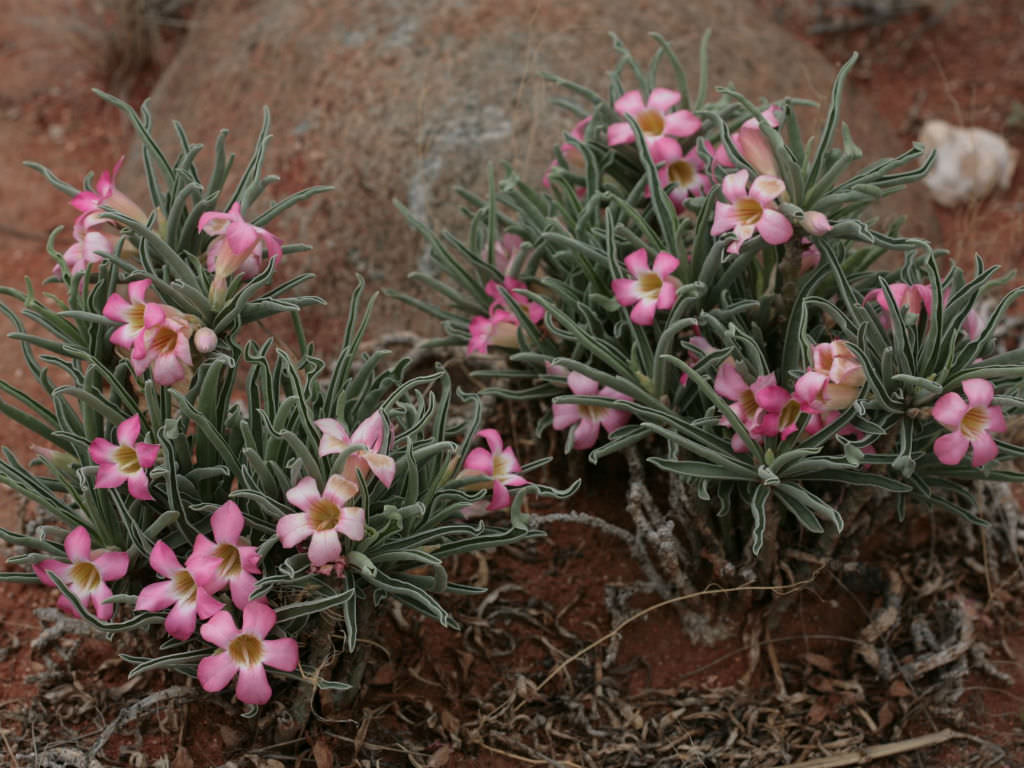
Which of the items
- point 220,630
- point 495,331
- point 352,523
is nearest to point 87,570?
point 220,630

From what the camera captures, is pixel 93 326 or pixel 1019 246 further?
pixel 1019 246

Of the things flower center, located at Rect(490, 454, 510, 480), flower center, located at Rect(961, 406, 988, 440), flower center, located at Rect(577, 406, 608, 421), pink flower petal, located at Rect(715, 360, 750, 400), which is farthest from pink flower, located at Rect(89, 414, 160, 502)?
flower center, located at Rect(961, 406, 988, 440)

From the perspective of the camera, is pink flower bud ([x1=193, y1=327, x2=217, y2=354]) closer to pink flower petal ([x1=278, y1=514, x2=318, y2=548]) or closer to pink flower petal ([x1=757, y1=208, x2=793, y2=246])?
pink flower petal ([x1=278, y1=514, x2=318, y2=548])

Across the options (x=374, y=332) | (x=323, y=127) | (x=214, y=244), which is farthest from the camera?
(x=323, y=127)

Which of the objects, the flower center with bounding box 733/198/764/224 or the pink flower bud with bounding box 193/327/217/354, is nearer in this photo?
the pink flower bud with bounding box 193/327/217/354

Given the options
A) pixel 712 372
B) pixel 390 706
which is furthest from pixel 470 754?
pixel 712 372

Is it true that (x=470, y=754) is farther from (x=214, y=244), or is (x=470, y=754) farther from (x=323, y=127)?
(x=323, y=127)
